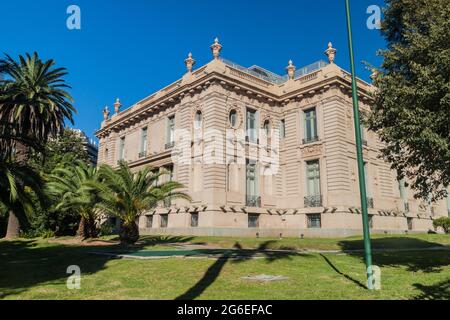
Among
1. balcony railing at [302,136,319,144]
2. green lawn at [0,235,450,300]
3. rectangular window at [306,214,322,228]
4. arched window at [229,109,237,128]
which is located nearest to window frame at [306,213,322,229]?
rectangular window at [306,214,322,228]

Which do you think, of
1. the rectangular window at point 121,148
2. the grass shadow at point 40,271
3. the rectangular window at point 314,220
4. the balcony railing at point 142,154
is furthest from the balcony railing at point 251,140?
the grass shadow at point 40,271

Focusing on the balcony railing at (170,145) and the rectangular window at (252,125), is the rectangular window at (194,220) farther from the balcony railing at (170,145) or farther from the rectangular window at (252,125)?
the rectangular window at (252,125)

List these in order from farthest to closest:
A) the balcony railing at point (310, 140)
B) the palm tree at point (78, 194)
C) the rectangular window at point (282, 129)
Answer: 1. the rectangular window at point (282, 129)
2. the balcony railing at point (310, 140)
3. the palm tree at point (78, 194)

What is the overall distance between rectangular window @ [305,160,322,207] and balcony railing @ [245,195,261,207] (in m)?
4.10

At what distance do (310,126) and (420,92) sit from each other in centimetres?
2203

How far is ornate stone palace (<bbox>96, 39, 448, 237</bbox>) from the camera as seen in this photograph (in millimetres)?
30422

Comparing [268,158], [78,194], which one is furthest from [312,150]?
[78,194]

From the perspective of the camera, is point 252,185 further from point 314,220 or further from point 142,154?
point 142,154

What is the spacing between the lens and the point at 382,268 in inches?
499

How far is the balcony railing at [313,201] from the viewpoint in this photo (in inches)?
1240

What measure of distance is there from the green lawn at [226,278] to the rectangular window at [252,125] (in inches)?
781
